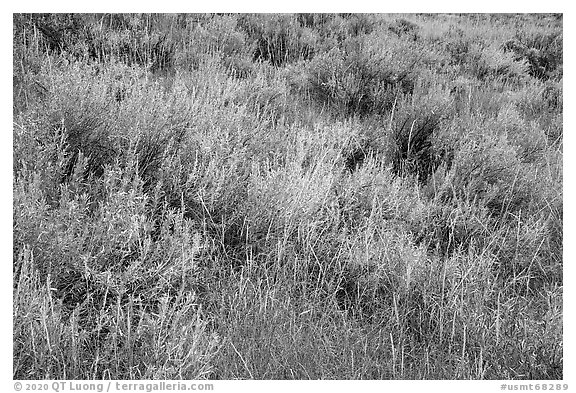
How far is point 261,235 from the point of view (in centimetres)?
279

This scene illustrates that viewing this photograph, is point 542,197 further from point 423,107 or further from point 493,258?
point 423,107

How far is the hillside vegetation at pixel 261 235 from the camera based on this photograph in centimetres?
213

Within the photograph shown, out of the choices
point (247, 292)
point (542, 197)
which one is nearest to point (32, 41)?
point (247, 292)

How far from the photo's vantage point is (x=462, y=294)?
230 cm

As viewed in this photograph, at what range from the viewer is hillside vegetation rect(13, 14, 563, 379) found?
6.98 feet

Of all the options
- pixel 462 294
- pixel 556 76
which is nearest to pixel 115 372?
pixel 462 294

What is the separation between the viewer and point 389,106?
16.0 feet

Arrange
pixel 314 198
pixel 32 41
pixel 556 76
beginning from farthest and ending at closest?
pixel 556 76 → pixel 32 41 → pixel 314 198

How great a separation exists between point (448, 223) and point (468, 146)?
94 cm

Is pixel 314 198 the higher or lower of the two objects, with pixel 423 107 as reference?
lower
